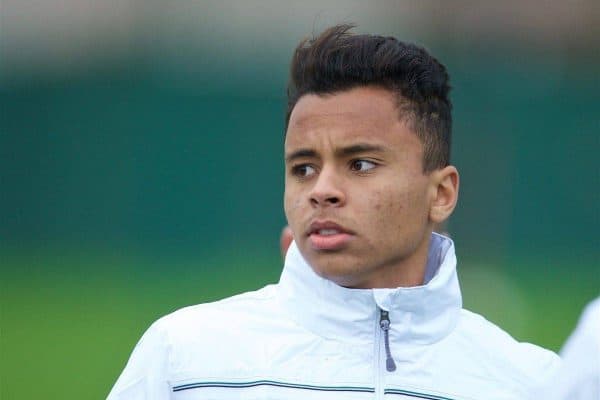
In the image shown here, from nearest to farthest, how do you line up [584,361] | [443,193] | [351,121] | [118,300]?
[584,361] → [351,121] → [443,193] → [118,300]

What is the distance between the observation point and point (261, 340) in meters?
2.93

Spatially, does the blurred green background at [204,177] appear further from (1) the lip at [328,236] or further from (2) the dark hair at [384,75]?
(1) the lip at [328,236]

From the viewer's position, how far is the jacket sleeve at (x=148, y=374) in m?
2.81

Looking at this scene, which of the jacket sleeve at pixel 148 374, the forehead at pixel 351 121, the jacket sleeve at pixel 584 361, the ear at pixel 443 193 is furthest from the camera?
the ear at pixel 443 193

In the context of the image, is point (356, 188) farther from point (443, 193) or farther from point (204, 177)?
point (204, 177)

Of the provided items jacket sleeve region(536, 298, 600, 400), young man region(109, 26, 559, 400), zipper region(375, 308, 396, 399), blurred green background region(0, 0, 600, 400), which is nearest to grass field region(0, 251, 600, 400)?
blurred green background region(0, 0, 600, 400)

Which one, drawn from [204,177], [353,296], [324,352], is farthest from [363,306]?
[204,177]

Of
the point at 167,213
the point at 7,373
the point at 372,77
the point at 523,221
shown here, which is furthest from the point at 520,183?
the point at 372,77

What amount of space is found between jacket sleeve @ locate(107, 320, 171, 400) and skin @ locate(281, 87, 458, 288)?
39 centimetres

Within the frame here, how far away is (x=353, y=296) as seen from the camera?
114 inches

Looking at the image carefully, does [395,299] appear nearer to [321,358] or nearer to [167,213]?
[321,358]

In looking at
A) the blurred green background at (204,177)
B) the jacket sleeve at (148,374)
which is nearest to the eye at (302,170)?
the jacket sleeve at (148,374)

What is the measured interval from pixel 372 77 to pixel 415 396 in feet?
2.49

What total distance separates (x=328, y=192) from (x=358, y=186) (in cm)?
9
